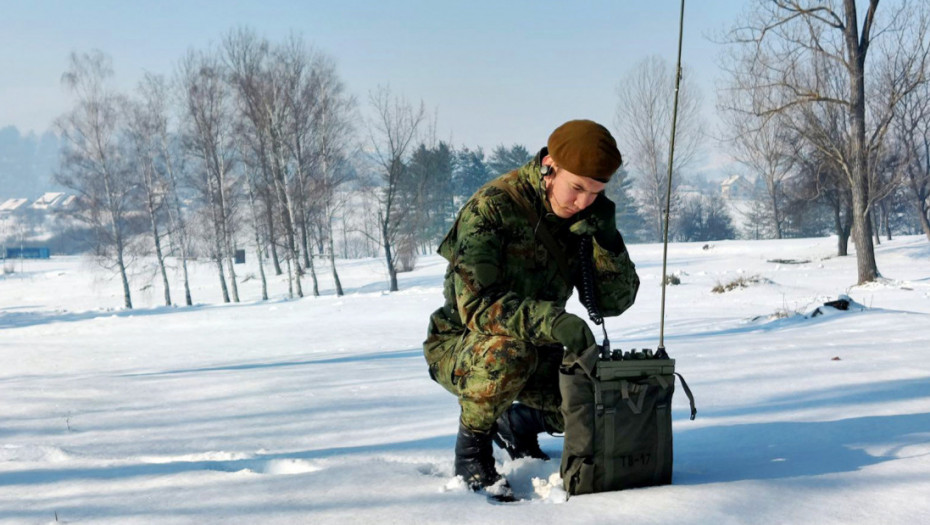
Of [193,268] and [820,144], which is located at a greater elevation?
[820,144]

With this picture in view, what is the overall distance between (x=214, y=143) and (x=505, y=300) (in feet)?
81.9

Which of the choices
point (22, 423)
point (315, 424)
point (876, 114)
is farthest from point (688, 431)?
point (876, 114)

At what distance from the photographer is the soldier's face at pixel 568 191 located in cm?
202

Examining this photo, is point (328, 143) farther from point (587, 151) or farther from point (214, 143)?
point (587, 151)

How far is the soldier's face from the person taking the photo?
2018 mm

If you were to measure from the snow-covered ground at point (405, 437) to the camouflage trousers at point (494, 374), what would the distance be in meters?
0.25

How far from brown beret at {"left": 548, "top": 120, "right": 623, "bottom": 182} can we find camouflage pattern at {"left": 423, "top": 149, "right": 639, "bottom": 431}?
0.20 metres

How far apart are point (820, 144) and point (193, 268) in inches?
1386

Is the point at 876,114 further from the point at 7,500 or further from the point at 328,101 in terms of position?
the point at 7,500

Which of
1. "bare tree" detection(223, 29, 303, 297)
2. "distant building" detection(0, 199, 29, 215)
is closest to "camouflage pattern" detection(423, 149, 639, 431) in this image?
"bare tree" detection(223, 29, 303, 297)

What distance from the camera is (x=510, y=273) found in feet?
7.17

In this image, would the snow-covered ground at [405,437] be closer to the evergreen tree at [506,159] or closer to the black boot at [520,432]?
the black boot at [520,432]

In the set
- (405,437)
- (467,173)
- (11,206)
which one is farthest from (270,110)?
(11,206)

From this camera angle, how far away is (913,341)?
16.4 feet
